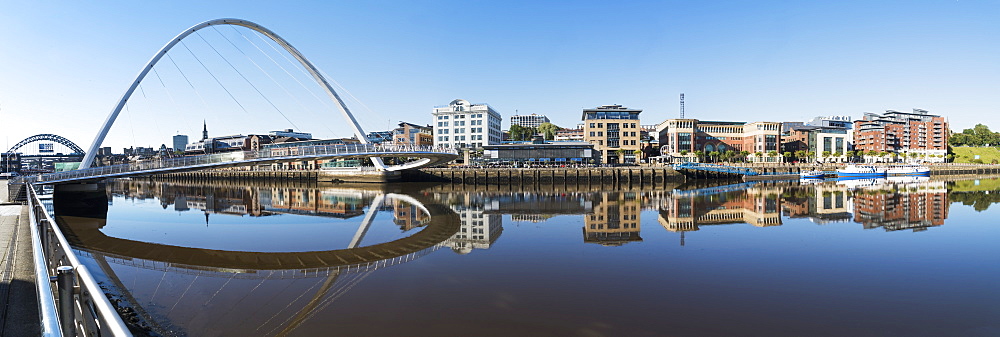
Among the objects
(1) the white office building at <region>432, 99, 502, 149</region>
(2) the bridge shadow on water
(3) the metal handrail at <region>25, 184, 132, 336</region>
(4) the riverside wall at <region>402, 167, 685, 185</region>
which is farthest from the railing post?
(1) the white office building at <region>432, 99, 502, 149</region>

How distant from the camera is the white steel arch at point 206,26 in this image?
30.6m

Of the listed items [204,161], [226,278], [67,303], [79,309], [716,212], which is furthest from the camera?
[204,161]

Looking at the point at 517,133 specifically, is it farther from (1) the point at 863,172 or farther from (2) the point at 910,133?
(2) the point at 910,133

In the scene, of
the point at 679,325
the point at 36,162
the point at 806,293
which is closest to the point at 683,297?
the point at 679,325

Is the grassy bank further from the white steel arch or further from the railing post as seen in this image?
the railing post

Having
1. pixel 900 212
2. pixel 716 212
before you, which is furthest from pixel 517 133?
pixel 900 212

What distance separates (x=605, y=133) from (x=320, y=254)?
2867 inches

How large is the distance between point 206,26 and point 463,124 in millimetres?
56859

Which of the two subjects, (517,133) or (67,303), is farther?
(517,133)

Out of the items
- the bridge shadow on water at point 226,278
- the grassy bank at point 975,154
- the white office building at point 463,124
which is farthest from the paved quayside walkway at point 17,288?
the grassy bank at point 975,154

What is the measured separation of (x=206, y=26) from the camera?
35.7 metres

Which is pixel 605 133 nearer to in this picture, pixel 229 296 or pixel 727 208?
pixel 727 208

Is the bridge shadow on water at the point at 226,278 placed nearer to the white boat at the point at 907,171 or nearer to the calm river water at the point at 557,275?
the calm river water at the point at 557,275

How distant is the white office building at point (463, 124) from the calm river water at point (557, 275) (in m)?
66.6
